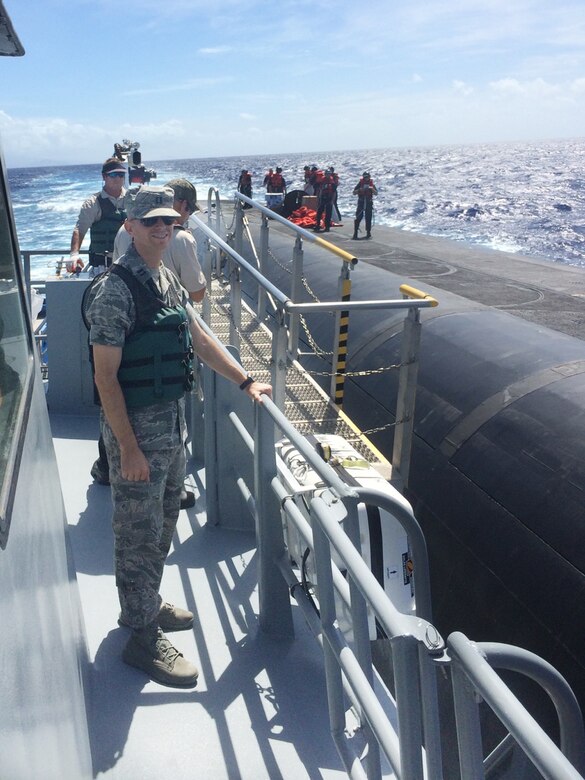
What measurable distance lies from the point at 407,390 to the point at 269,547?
69.9 inches

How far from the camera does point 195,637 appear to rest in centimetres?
363

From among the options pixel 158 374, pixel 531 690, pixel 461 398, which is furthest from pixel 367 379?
pixel 158 374

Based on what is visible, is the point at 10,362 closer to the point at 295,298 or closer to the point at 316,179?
the point at 295,298

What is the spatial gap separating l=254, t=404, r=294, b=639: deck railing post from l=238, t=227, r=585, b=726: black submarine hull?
1.57 metres

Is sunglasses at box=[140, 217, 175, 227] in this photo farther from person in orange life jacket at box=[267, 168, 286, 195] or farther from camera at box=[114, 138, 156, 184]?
person in orange life jacket at box=[267, 168, 286, 195]

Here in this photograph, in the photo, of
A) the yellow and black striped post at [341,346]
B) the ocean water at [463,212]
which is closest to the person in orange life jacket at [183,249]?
the yellow and black striped post at [341,346]

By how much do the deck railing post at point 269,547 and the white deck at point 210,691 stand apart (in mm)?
101

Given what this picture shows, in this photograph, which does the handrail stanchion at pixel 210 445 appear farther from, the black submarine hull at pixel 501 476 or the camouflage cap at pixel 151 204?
the black submarine hull at pixel 501 476

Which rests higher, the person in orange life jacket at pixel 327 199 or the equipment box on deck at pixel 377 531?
the equipment box on deck at pixel 377 531

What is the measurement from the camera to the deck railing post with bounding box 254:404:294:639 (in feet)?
11.3

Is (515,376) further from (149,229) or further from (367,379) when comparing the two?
(149,229)

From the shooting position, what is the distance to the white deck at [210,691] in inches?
113

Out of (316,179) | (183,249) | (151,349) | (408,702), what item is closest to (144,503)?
(151,349)

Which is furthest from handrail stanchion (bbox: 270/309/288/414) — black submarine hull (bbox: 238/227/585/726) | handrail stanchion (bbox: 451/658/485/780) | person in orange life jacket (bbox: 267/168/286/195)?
person in orange life jacket (bbox: 267/168/286/195)
